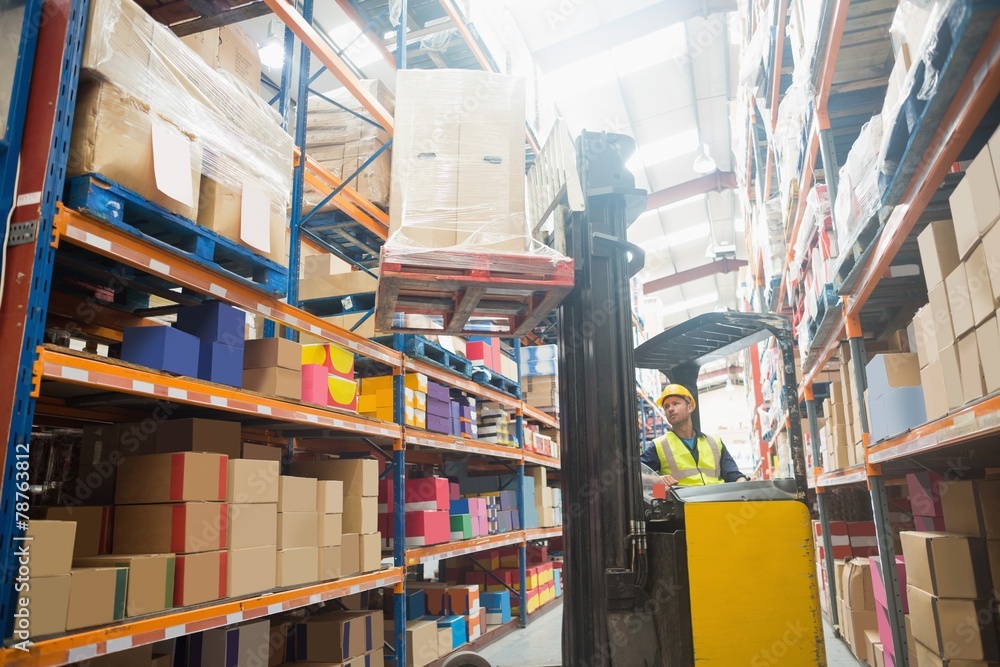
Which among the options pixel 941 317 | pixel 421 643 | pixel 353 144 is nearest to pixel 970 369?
pixel 941 317

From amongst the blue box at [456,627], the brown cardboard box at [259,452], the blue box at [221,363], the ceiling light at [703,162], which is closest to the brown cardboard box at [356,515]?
the brown cardboard box at [259,452]

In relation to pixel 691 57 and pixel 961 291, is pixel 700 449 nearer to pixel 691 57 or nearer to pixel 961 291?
pixel 961 291

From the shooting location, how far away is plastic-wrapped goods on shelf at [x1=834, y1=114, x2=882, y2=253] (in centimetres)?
329

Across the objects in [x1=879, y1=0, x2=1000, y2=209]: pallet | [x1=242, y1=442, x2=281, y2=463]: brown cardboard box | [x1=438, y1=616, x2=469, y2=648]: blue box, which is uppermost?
[x1=879, y1=0, x2=1000, y2=209]: pallet

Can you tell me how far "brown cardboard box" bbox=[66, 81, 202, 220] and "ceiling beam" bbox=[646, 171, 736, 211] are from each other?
14.2 m

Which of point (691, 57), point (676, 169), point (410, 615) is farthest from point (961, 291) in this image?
point (676, 169)

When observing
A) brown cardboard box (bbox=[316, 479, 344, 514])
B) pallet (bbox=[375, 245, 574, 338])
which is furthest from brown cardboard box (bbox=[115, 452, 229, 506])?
pallet (bbox=[375, 245, 574, 338])

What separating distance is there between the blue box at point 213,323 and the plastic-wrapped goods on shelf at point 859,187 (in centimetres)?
313

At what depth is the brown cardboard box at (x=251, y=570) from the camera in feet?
10.9

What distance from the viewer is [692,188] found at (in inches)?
641

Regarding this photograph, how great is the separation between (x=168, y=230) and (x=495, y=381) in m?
4.93

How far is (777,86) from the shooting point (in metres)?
6.27

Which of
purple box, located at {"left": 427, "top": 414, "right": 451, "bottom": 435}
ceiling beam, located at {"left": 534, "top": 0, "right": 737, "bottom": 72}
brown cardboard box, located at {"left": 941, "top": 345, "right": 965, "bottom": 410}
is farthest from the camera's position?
ceiling beam, located at {"left": 534, "top": 0, "right": 737, "bottom": 72}

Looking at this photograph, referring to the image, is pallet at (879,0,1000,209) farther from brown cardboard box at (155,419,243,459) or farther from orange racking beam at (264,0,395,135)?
brown cardboard box at (155,419,243,459)
